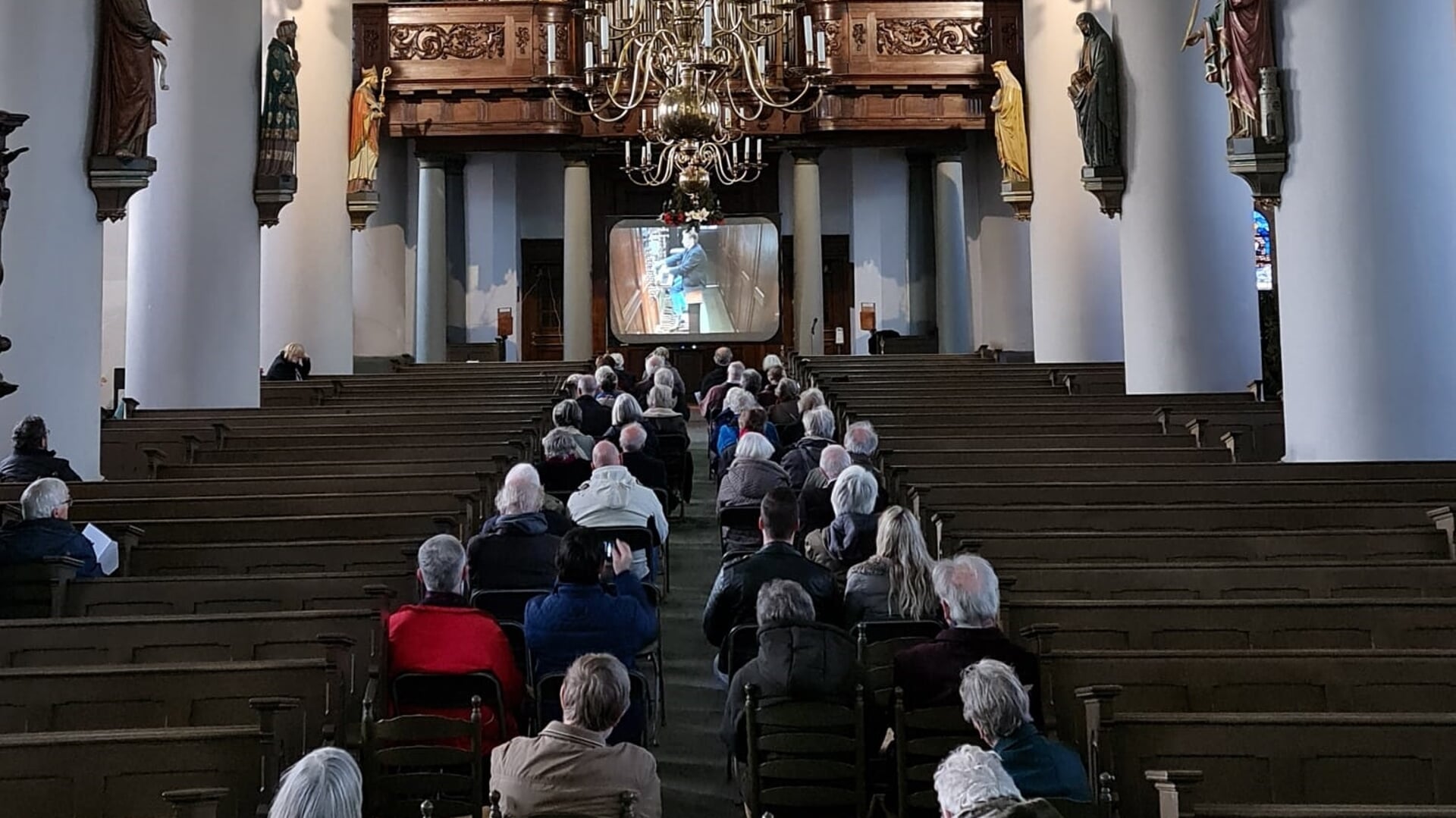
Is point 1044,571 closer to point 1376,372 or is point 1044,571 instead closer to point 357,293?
point 1376,372

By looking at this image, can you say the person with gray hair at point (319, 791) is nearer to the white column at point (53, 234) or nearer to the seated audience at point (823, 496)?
the seated audience at point (823, 496)

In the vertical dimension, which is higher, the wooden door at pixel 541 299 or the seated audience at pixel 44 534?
the wooden door at pixel 541 299

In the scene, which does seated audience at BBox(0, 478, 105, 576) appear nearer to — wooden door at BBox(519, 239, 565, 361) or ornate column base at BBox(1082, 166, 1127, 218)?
ornate column base at BBox(1082, 166, 1127, 218)

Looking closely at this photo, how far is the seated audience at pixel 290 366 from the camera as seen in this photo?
698 inches

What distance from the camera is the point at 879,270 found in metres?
27.3

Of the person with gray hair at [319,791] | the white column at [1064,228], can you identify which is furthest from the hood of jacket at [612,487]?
the white column at [1064,228]

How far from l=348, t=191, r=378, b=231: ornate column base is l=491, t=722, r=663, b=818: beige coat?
17298mm

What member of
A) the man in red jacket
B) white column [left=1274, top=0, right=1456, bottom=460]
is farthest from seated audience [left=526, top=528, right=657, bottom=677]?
white column [left=1274, top=0, right=1456, bottom=460]

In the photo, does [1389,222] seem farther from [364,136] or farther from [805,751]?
[364,136]

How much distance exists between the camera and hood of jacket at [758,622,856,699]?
17.3 ft

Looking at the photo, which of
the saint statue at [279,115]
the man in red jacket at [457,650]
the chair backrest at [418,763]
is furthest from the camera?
the saint statue at [279,115]

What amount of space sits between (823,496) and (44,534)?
424 cm

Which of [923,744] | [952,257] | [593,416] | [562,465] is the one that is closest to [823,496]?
[562,465]

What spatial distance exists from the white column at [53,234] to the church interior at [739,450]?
0.12ft
